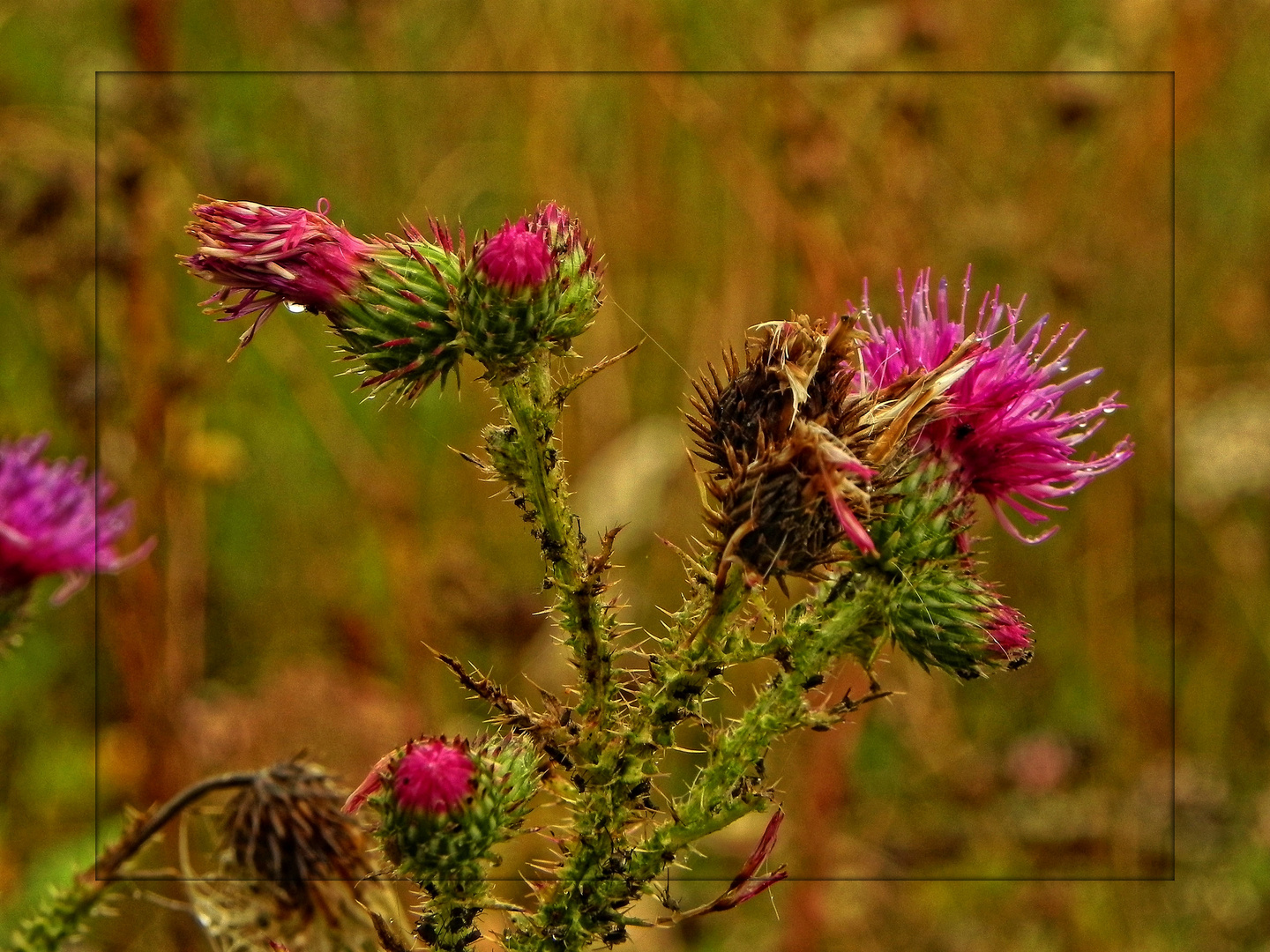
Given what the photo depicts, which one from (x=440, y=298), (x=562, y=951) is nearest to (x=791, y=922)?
(x=562, y=951)

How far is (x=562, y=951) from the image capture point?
2.03 metres

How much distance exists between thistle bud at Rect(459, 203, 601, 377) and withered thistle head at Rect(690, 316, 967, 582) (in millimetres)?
270

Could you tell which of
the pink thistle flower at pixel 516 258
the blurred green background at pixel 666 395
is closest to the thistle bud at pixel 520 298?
the pink thistle flower at pixel 516 258

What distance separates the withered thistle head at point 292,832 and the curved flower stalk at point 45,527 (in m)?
1.18

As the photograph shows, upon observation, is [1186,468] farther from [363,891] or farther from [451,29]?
[363,891]

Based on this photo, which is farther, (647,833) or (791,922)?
(791,922)

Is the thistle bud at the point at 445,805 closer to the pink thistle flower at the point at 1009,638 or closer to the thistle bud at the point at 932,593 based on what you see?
the thistle bud at the point at 932,593

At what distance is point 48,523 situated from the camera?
135 inches

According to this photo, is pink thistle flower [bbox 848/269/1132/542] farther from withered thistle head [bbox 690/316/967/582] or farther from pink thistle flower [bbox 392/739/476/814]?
pink thistle flower [bbox 392/739/476/814]

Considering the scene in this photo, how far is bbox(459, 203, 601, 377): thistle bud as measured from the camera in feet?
7.10

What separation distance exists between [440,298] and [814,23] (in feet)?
17.6

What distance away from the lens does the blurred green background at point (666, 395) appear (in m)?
5.23

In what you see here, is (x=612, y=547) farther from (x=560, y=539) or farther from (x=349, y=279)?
(x=349, y=279)

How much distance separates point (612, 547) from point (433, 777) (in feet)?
1.52
